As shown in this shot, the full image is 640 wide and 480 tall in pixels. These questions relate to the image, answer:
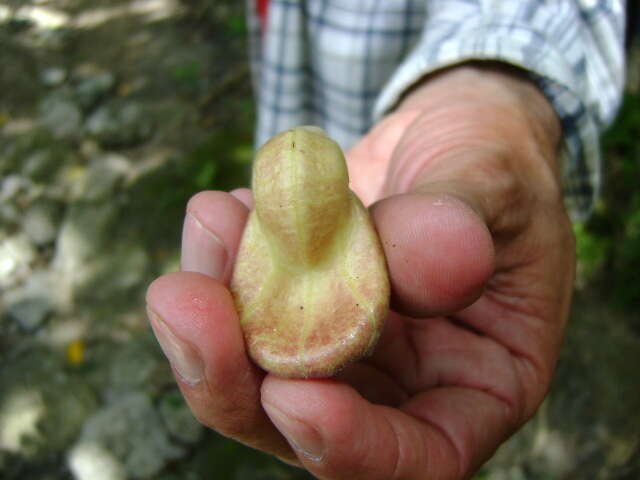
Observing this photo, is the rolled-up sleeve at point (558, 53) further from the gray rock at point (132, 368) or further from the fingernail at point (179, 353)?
the gray rock at point (132, 368)

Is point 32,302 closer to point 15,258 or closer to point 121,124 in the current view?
point 15,258

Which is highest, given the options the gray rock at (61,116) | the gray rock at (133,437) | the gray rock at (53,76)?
the gray rock at (53,76)

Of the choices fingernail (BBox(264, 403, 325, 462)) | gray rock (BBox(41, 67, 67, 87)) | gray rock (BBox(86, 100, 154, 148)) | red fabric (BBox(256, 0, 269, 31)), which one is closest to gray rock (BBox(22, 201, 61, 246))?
gray rock (BBox(86, 100, 154, 148))

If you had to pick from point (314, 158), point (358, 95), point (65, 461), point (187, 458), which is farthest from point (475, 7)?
point (65, 461)

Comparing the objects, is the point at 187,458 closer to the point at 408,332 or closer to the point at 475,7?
the point at 408,332

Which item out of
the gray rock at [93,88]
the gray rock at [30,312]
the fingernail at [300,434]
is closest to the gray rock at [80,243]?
the gray rock at [30,312]

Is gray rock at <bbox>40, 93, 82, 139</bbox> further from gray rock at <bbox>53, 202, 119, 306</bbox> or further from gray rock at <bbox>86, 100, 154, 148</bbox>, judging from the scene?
gray rock at <bbox>53, 202, 119, 306</bbox>

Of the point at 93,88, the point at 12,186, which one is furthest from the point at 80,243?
the point at 93,88
